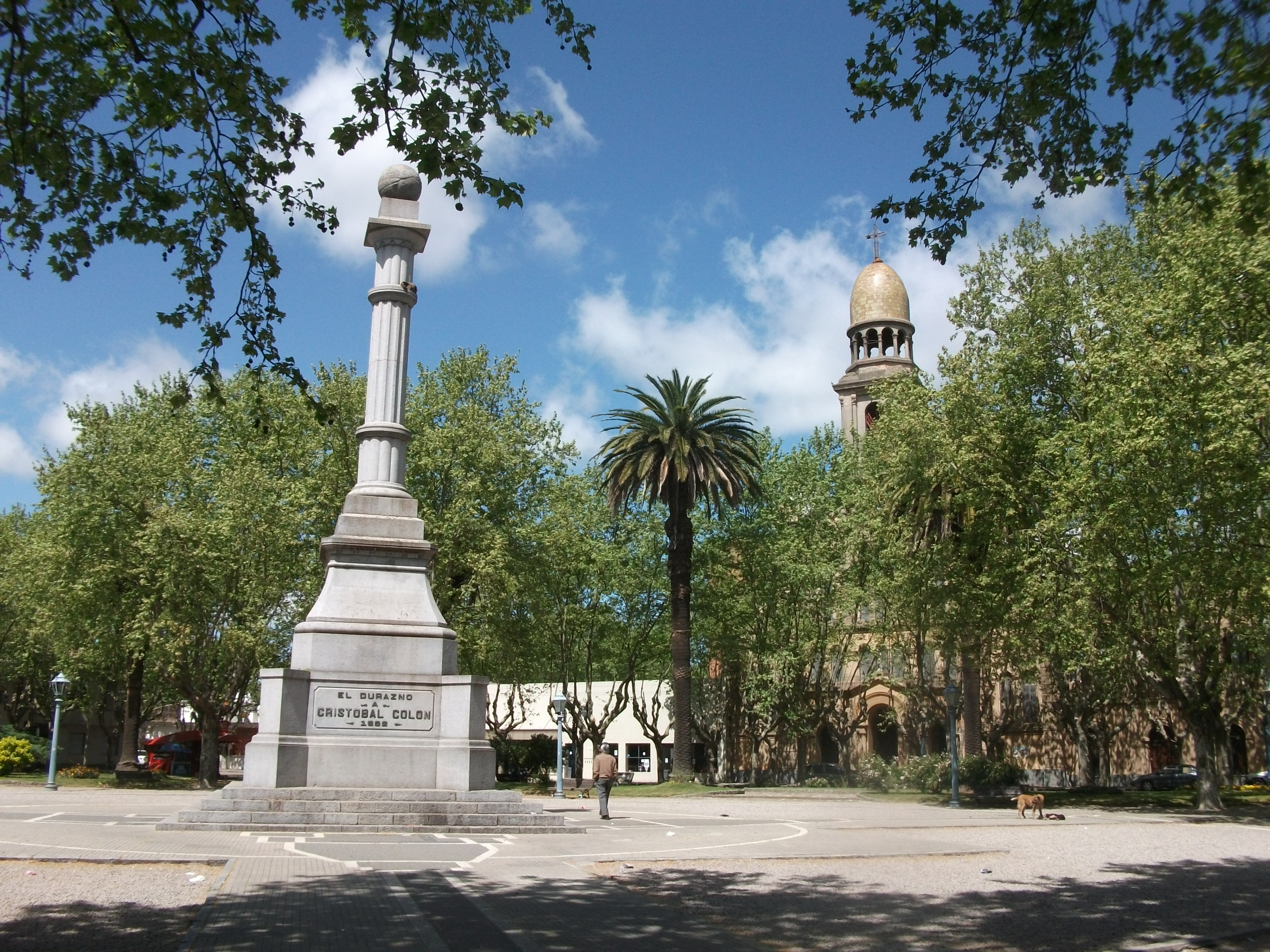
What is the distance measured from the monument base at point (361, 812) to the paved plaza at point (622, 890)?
567 millimetres

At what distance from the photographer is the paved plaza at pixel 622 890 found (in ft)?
27.6

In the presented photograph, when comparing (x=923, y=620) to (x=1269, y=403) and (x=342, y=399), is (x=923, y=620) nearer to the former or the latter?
(x=1269, y=403)

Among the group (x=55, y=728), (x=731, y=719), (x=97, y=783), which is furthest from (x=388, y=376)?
(x=731, y=719)

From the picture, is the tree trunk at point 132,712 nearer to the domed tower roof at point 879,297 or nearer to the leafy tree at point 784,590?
the leafy tree at point 784,590

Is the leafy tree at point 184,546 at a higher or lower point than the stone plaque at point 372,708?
higher

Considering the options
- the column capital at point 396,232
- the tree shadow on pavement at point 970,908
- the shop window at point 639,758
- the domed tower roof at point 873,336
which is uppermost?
the domed tower roof at point 873,336

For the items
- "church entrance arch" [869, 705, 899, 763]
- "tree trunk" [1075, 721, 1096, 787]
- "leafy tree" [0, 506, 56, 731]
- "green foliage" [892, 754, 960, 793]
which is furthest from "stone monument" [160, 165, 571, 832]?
"church entrance arch" [869, 705, 899, 763]

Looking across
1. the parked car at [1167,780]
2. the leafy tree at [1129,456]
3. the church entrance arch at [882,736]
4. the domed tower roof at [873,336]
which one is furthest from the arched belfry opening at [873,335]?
the leafy tree at [1129,456]

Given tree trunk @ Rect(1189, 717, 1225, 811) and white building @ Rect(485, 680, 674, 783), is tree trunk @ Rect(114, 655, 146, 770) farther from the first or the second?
tree trunk @ Rect(1189, 717, 1225, 811)

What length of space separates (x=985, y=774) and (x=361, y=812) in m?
25.2

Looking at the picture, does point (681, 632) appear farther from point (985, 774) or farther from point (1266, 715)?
point (1266, 715)

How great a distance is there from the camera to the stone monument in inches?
669

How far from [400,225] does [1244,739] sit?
48.1 m

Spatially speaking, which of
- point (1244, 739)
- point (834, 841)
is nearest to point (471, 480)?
point (834, 841)
